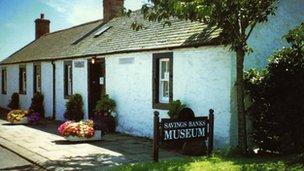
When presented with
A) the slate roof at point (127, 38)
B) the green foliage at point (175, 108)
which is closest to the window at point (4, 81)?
the slate roof at point (127, 38)

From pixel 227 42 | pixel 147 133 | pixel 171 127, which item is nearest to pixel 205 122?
pixel 171 127

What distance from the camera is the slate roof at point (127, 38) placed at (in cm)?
1305

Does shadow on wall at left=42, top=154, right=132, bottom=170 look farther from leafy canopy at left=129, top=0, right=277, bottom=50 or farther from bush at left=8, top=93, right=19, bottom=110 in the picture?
bush at left=8, top=93, right=19, bottom=110

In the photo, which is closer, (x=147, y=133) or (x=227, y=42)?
(x=227, y=42)

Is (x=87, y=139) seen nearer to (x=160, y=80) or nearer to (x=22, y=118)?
(x=160, y=80)

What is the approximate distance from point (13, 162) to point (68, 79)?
10569 millimetres

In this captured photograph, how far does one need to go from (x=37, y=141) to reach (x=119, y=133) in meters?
3.41

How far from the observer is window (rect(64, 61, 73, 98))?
20484mm

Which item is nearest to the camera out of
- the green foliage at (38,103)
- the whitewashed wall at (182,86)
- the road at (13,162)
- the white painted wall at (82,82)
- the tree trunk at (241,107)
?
the road at (13,162)

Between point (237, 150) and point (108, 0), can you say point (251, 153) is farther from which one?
point (108, 0)

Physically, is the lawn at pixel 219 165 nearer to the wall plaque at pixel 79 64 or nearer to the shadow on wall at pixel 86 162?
the shadow on wall at pixel 86 162

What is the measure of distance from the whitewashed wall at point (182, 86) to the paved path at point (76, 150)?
0.97 m

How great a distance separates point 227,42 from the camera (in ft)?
34.5

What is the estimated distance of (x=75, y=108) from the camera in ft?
61.6
